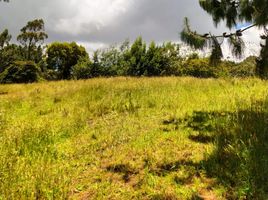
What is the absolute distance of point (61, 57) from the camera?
4944 cm

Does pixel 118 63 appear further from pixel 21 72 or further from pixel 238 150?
pixel 238 150

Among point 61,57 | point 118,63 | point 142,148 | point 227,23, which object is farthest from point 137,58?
point 142,148

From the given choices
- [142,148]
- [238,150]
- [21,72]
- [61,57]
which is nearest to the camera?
[238,150]

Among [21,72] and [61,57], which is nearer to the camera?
[21,72]

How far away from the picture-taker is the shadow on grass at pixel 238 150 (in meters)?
4.29

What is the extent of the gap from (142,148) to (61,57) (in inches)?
1780

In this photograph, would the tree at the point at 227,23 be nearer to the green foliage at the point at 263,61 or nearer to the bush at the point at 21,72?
the green foliage at the point at 263,61

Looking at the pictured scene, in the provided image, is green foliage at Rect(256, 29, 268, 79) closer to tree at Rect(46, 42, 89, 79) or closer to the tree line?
the tree line

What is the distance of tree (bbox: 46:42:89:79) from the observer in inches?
1949

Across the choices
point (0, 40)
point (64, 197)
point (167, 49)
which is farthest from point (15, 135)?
point (167, 49)

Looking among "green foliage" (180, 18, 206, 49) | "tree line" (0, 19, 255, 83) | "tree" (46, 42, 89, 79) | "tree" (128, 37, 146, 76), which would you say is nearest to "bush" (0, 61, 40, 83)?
"tree line" (0, 19, 255, 83)

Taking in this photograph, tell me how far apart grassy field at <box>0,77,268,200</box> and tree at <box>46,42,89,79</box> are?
40.7 m

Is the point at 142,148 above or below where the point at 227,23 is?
below

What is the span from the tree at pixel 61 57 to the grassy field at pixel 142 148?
40680 millimetres
